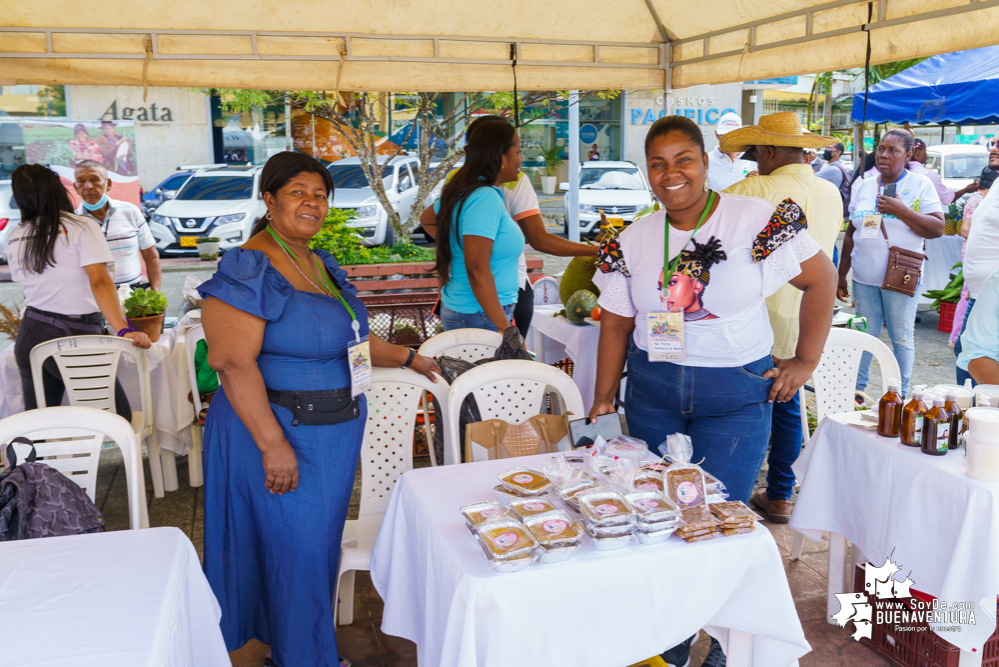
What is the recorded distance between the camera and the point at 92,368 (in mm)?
3854

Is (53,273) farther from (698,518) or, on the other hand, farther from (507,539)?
(698,518)

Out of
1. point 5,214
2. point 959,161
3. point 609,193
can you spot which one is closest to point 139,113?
point 5,214

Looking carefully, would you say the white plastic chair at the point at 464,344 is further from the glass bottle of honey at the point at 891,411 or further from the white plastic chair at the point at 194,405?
the glass bottle of honey at the point at 891,411

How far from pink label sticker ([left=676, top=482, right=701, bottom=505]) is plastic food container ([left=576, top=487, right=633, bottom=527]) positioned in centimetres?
15

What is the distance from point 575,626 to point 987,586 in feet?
3.99

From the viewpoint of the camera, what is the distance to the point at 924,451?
7.93 feet

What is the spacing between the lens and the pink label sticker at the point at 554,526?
1808 millimetres

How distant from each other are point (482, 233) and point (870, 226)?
300 centimetres

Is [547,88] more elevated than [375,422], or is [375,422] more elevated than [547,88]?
[547,88]

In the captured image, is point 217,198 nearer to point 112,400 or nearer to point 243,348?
point 112,400

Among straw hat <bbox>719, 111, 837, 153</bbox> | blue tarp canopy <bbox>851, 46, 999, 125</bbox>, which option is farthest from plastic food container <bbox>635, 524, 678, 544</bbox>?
blue tarp canopy <bbox>851, 46, 999, 125</bbox>

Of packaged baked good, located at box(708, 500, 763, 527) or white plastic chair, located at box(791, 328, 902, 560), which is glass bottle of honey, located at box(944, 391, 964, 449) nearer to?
packaged baked good, located at box(708, 500, 763, 527)

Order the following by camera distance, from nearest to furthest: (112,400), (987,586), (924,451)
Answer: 1. (987,586)
2. (924,451)
3. (112,400)

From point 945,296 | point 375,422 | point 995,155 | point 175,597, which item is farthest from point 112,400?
→ point 945,296
